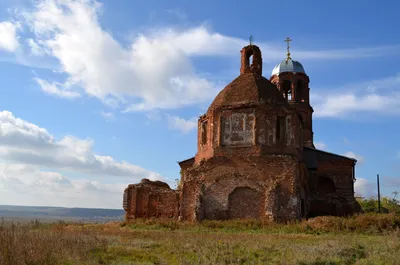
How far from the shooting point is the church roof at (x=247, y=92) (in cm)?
2619

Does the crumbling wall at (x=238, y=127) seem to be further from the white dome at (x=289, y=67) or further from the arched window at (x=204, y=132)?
the white dome at (x=289, y=67)

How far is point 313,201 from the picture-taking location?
27.6 meters

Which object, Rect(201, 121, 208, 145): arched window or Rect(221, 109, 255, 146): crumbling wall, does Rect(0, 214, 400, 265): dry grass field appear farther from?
Rect(201, 121, 208, 145): arched window

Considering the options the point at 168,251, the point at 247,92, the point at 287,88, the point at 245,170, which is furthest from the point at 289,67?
the point at 168,251

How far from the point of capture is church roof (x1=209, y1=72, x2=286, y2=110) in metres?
26.2

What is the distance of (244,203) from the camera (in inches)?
930

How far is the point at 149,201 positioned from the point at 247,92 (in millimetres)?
9416

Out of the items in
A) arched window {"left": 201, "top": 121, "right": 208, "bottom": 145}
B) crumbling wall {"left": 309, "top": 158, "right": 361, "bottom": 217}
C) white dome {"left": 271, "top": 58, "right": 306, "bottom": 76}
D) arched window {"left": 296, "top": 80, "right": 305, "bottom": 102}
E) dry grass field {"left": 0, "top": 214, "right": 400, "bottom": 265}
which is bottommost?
dry grass field {"left": 0, "top": 214, "right": 400, "bottom": 265}

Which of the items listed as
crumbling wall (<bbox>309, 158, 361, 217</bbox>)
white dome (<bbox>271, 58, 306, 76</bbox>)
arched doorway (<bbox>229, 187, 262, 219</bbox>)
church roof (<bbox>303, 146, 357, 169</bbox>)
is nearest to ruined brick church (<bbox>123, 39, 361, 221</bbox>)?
arched doorway (<bbox>229, 187, 262, 219</bbox>)

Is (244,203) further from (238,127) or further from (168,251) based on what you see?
(168,251)

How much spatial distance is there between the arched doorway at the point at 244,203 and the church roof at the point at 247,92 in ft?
18.3

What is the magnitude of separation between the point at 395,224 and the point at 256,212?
7080 mm

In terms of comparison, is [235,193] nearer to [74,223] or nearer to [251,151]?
[251,151]

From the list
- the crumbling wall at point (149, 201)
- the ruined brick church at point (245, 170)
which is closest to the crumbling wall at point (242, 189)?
the ruined brick church at point (245, 170)
